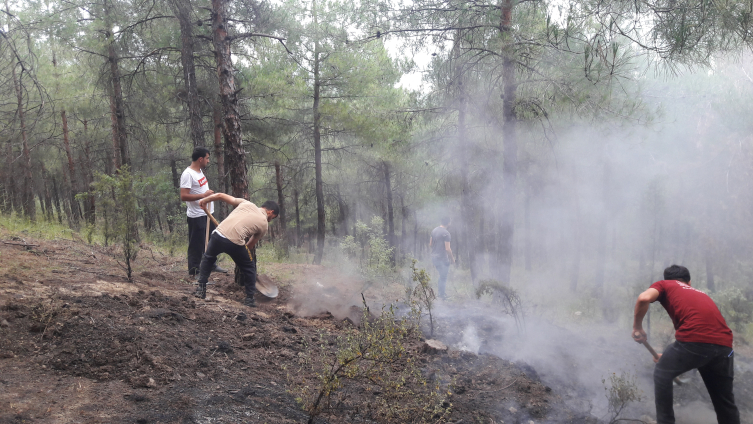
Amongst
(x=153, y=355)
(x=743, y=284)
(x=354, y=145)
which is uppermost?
(x=354, y=145)

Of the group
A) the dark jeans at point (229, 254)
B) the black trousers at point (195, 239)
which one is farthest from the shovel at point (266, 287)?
the dark jeans at point (229, 254)

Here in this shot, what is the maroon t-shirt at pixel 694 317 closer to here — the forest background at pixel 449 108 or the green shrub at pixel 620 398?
the green shrub at pixel 620 398

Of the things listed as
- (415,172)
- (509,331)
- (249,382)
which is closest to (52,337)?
(249,382)

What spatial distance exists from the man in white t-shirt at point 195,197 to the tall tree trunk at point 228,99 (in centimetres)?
38

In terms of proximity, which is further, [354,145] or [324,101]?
[354,145]

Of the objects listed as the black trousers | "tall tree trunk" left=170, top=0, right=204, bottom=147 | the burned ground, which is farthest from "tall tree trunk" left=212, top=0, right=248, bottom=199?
the burned ground

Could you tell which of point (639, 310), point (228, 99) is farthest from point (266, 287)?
point (639, 310)

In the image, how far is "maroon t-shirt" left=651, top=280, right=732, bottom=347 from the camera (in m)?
3.42

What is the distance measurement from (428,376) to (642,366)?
130 inches

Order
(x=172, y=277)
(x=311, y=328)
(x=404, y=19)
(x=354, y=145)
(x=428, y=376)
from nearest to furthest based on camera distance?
1. (x=428, y=376)
2. (x=311, y=328)
3. (x=172, y=277)
4. (x=404, y=19)
5. (x=354, y=145)

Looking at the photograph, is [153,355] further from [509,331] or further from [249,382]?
[509,331]

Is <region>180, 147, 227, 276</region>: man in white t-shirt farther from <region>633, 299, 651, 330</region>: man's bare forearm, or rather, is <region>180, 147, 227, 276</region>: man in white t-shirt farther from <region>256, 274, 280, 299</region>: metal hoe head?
<region>633, 299, 651, 330</region>: man's bare forearm

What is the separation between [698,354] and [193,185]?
5938 mm

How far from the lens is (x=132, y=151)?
48.2 ft
